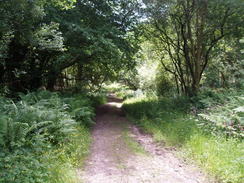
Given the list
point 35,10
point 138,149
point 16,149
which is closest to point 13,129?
point 16,149

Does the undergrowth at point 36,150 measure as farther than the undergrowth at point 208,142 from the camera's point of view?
No

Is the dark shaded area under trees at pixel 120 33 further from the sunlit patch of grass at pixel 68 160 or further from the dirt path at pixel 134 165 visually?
the dirt path at pixel 134 165

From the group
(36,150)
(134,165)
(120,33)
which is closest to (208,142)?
(134,165)

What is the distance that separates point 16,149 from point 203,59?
39.6 ft

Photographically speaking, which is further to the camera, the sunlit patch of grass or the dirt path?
the dirt path

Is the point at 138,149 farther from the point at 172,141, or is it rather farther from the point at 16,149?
the point at 16,149

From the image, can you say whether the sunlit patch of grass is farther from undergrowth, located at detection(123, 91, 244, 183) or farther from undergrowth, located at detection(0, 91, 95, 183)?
undergrowth, located at detection(123, 91, 244, 183)

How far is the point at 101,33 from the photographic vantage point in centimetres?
987

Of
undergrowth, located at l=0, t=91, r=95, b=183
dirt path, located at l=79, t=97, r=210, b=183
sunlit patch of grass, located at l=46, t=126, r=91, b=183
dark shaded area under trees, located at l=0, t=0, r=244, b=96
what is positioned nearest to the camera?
undergrowth, located at l=0, t=91, r=95, b=183

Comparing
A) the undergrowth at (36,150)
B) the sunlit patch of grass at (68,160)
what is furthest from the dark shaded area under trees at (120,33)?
the sunlit patch of grass at (68,160)

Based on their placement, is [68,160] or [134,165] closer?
→ [68,160]

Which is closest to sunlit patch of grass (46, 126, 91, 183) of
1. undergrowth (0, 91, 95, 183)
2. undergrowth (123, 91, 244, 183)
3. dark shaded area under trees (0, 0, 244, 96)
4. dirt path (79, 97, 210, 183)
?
undergrowth (0, 91, 95, 183)

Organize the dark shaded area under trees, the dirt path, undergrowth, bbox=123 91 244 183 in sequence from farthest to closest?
1. the dark shaded area under trees
2. the dirt path
3. undergrowth, bbox=123 91 244 183

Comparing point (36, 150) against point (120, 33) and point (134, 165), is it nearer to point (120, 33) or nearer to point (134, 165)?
point (134, 165)
